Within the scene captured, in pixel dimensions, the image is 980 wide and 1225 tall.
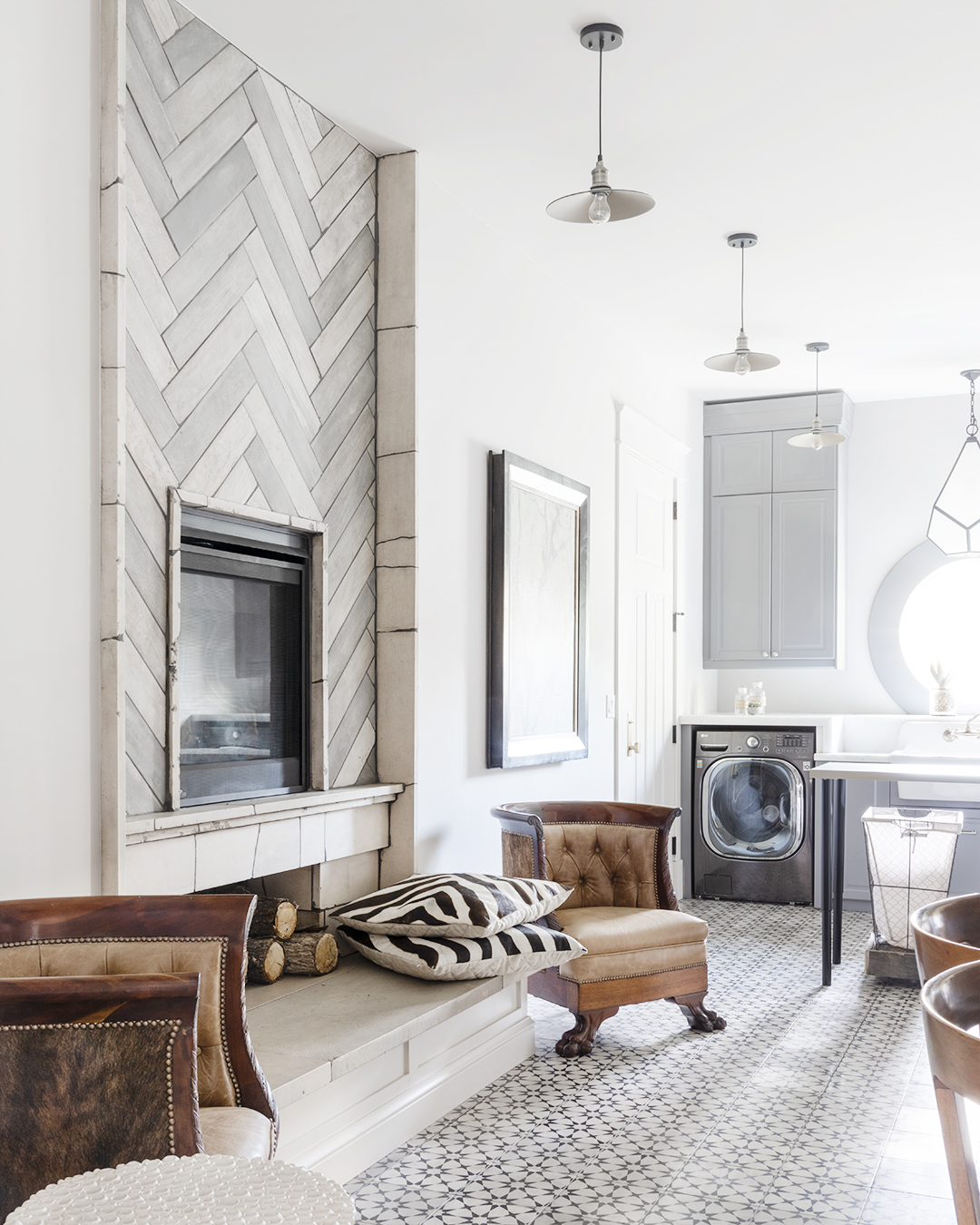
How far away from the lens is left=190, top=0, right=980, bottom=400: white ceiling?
9.27 ft

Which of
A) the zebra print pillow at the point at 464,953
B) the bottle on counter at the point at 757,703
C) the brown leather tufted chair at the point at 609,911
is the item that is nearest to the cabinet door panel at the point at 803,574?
the bottle on counter at the point at 757,703

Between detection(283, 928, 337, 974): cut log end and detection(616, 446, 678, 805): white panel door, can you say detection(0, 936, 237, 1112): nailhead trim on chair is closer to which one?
detection(283, 928, 337, 974): cut log end

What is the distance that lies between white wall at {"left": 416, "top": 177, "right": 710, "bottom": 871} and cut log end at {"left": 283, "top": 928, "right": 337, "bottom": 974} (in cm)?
60

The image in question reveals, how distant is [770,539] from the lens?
646 cm

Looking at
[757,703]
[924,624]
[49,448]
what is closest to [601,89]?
[49,448]

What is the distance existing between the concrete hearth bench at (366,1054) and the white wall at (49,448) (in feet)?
1.96

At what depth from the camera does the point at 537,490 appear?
4395 mm

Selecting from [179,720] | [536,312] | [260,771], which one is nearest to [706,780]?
[536,312]

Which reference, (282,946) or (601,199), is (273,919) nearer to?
(282,946)

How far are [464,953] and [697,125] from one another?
8.13 ft

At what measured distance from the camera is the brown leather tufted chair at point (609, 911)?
11.4 ft

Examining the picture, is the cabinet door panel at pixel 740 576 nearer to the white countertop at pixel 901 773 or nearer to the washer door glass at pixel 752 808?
the washer door glass at pixel 752 808

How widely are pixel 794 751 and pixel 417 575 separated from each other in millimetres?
3140

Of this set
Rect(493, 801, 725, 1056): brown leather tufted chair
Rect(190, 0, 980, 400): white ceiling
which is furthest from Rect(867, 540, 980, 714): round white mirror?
Rect(493, 801, 725, 1056): brown leather tufted chair
